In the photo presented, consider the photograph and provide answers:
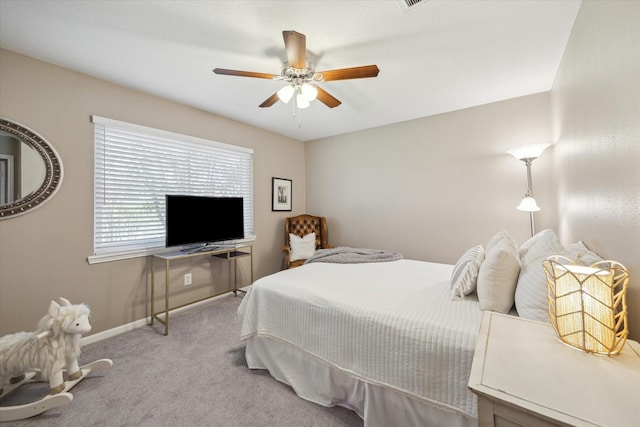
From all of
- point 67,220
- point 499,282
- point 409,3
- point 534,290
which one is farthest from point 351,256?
point 67,220

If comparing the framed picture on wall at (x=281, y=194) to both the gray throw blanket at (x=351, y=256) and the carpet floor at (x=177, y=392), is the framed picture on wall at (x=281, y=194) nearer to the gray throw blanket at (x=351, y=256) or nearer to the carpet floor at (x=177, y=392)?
the gray throw blanket at (x=351, y=256)

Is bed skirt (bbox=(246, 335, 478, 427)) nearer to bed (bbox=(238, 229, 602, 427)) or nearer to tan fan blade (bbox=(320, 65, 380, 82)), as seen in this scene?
bed (bbox=(238, 229, 602, 427))

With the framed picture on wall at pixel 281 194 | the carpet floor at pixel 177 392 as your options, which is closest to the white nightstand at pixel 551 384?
the carpet floor at pixel 177 392

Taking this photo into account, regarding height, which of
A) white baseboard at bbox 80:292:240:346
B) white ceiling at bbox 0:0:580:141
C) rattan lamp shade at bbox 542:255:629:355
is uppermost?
white ceiling at bbox 0:0:580:141

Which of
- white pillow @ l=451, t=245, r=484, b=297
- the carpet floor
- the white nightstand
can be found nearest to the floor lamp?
white pillow @ l=451, t=245, r=484, b=297

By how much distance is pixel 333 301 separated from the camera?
1600 millimetres

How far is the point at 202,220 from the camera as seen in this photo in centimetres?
291

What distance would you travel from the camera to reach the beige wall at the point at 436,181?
9.30 ft

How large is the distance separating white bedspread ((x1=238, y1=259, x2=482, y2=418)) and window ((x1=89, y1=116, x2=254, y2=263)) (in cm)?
156

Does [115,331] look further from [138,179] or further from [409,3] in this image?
[409,3]

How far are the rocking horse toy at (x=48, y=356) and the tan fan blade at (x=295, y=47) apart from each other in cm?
229

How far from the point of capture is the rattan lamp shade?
2.61 ft

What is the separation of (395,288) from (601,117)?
1.47 m

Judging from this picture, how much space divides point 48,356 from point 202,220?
1604 millimetres
